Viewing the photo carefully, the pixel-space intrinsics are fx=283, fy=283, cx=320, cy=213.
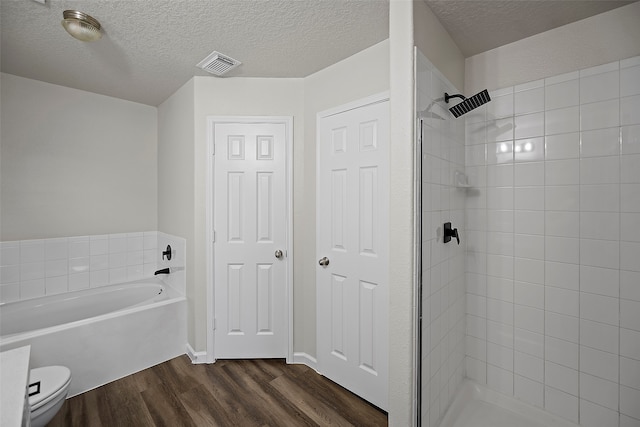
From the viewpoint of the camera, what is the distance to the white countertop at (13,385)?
0.76 m

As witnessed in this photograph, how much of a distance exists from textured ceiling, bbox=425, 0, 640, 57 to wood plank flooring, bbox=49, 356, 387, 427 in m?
2.40

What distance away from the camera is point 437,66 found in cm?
157

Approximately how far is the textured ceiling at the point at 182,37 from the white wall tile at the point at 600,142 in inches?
51.1

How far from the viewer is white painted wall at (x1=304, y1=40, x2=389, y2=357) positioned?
2.03 metres

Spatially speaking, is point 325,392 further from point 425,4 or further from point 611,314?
point 425,4

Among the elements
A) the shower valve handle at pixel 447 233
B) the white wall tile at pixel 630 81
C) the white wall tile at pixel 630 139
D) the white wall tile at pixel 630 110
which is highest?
the white wall tile at pixel 630 81

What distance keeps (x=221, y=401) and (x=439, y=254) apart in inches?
68.7

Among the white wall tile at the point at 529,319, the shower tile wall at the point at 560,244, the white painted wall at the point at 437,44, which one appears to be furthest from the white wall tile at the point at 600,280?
the white painted wall at the point at 437,44

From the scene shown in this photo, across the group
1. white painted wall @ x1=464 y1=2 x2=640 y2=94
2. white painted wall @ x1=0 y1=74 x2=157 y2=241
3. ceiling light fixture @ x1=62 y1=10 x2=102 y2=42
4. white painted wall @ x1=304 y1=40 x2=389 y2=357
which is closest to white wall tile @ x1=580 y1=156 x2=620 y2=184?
white painted wall @ x1=464 y1=2 x2=640 y2=94

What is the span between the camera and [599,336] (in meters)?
1.54

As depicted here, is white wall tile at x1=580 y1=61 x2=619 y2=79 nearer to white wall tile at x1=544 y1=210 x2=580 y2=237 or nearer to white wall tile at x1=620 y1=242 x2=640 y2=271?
white wall tile at x1=544 y1=210 x2=580 y2=237

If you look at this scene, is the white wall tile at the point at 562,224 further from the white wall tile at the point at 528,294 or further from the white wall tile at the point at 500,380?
the white wall tile at the point at 500,380

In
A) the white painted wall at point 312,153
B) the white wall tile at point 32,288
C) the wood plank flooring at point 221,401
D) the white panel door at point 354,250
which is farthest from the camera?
the white wall tile at point 32,288

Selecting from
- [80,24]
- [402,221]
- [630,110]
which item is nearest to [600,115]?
[630,110]
